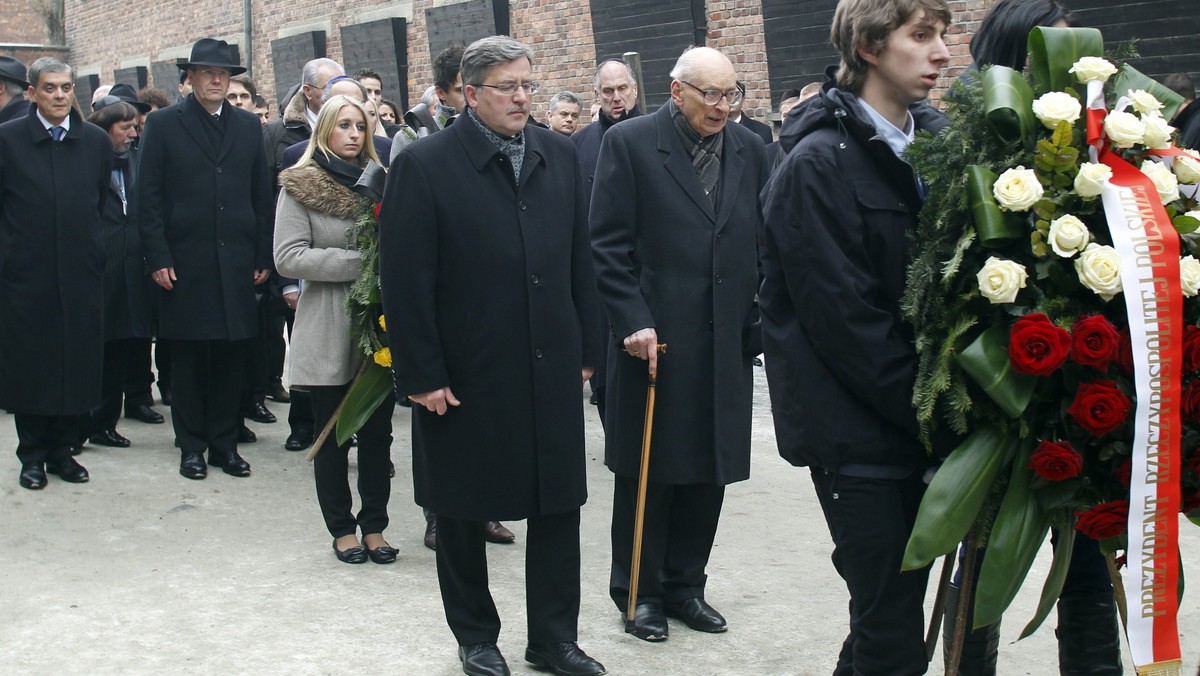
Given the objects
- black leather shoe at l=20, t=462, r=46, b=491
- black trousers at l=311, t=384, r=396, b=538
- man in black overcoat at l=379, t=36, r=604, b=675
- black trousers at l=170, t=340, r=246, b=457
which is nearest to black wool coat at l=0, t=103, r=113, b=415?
black leather shoe at l=20, t=462, r=46, b=491

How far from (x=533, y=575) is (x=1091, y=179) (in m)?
2.27

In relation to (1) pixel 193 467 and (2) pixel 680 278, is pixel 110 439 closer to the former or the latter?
(1) pixel 193 467

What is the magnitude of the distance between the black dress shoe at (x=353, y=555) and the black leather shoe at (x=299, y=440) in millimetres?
2160

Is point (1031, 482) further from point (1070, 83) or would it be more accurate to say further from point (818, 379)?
point (1070, 83)

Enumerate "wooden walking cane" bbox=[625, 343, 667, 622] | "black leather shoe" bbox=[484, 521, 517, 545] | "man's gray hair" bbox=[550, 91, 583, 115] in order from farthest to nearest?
"man's gray hair" bbox=[550, 91, 583, 115], "black leather shoe" bbox=[484, 521, 517, 545], "wooden walking cane" bbox=[625, 343, 667, 622]

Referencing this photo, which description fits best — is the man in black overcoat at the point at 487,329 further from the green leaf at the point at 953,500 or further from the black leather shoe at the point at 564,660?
the green leaf at the point at 953,500

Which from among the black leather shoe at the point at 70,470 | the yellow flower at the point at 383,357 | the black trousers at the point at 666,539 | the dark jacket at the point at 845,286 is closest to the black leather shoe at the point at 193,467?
the black leather shoe at the point at 70,470

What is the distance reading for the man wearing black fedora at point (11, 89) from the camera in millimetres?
8234

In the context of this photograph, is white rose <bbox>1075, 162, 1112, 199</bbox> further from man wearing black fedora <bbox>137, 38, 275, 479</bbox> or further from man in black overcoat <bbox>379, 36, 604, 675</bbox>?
man wearing black fedora <bbox>137, 38, 275, 479</bbox>

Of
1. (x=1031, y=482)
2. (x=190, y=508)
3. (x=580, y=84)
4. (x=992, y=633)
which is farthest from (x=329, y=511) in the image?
(x=580, y=84)

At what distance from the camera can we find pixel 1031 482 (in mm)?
3195

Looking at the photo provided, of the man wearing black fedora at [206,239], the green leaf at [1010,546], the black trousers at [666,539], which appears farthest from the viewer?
the man wearing black fedora at [206,239]

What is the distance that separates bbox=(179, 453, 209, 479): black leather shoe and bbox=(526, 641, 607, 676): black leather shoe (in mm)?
3219

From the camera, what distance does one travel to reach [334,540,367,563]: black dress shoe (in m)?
5.89
